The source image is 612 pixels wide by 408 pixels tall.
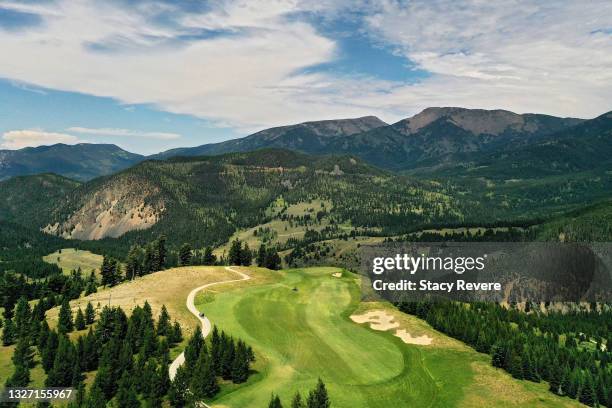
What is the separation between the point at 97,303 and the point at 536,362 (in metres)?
114

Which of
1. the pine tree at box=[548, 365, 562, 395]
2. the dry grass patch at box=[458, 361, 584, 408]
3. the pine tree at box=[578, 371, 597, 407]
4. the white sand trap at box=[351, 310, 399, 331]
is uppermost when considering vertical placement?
the white sand trap at box=[351, 310, 399, 331]

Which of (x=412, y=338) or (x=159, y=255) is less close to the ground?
(x=159, y=255)

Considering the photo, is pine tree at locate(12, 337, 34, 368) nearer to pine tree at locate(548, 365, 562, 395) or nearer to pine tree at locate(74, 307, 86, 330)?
pine tree at locate(74, 307, 86, 330)

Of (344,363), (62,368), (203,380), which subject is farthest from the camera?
(344,363)

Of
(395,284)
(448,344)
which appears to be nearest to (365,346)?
(448,344)

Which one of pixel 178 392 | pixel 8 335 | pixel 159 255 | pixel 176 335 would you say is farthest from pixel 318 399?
pixel 159 255

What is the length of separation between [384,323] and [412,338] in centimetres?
1115

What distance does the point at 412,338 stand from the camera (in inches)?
4648

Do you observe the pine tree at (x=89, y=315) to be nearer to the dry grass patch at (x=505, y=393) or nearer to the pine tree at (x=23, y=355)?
the pine tree at (x=23, y=355)

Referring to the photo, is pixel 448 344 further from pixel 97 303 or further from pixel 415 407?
pixel 97 303

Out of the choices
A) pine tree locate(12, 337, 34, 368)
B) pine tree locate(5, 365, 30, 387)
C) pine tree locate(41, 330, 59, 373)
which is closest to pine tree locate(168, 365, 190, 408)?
pine tree locate(5, 365, 30, 387)

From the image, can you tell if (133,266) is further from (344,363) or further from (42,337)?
(344,363)

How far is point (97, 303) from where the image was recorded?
12381 centimetres

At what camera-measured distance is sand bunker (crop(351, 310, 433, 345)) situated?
11706 cm
